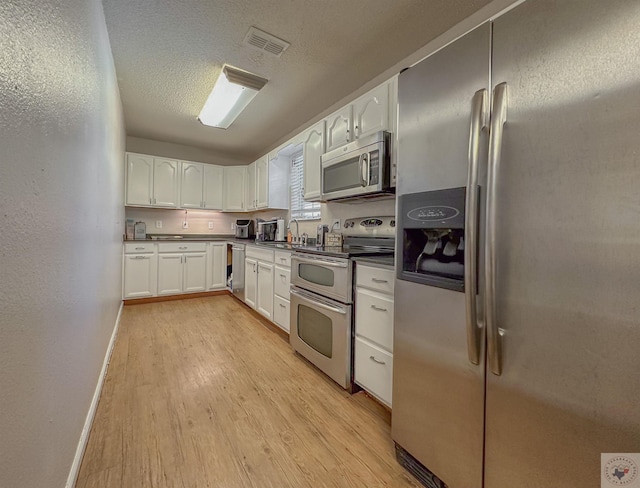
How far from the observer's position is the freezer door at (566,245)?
70cm

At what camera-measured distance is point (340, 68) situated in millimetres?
2422

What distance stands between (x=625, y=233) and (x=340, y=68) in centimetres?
238

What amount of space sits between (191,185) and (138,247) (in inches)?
50.9

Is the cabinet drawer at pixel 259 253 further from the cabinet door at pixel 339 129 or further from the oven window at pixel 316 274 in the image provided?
the cabinet door at pixel 339 129

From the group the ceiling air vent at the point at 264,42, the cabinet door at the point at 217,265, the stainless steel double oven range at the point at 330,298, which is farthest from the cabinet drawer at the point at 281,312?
the ceiling air vent at the point at 264,42

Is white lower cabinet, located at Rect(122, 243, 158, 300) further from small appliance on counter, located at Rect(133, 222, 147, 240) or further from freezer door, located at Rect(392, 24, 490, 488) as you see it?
freezer door, located at Rect(392, 24, 490, 488)

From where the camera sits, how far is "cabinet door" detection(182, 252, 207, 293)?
4312 millimetres

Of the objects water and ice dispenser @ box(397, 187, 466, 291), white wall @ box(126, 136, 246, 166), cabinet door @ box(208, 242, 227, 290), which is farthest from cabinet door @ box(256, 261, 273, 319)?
white wall @ box(126, 136, 246, 166)

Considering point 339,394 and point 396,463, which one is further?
point 339,394

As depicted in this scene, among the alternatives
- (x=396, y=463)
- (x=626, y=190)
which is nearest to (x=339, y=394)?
(x=396, y=463)

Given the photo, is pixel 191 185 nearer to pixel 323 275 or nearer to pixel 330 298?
pixel 323 275

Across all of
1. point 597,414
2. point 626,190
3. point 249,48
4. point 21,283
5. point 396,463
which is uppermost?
point 249,48

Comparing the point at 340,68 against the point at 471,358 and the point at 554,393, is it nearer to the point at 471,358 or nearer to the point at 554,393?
the point at 471,358

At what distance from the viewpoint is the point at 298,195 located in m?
3.83
